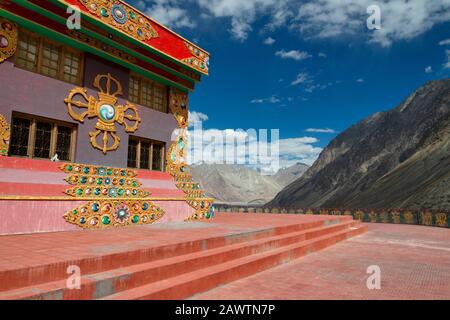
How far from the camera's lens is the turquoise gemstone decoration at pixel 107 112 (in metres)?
10.3

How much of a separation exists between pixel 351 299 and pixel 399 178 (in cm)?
4489

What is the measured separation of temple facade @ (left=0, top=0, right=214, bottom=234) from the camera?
8.03 metres

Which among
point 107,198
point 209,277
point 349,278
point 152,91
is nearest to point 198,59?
point 152,91

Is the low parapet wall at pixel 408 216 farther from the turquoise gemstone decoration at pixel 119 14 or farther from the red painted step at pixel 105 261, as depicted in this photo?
the turquoise gemstone decoration at pixel 119 14

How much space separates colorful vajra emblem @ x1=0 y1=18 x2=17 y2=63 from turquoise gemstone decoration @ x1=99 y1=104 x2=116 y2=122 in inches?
111

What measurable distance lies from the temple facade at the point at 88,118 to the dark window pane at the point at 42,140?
28 mm

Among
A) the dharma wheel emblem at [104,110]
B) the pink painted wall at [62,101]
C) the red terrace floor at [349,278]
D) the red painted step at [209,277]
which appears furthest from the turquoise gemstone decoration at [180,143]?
the red terrace floor at [349,278]

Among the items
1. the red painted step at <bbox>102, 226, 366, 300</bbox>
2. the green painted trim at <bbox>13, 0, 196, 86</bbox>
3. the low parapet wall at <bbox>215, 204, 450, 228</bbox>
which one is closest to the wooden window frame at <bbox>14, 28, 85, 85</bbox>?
the green painted trim at <bbox>13, 0, 196, 86</bbox>

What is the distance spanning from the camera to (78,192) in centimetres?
854

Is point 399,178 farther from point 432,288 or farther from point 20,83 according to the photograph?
point 20,83

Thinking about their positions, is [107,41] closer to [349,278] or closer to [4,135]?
[4,135]
